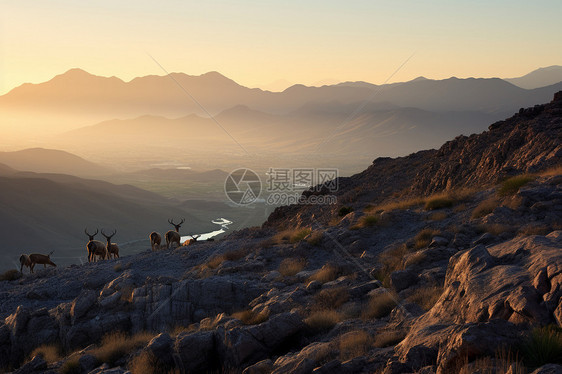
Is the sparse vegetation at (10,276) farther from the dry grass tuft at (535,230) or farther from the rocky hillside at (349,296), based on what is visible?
the dry grass tuft at (535,230)

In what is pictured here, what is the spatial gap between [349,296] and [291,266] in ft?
15.3

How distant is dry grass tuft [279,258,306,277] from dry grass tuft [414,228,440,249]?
3.92 meters

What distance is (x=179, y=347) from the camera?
9141mm

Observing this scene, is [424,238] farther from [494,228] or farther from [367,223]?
[367,223]

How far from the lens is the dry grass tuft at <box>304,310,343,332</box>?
32.5ft

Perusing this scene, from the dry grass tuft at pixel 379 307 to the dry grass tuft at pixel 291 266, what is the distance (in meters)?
5.15

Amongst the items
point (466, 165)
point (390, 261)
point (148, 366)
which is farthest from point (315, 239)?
point (466, 165)

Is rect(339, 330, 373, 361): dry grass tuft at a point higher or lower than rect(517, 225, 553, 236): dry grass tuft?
lower

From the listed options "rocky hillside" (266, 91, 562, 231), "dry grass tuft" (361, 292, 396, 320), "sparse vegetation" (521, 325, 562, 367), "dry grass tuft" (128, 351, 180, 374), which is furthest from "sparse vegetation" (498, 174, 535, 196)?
"dry grass tuft" (128, 351, 180, 374)

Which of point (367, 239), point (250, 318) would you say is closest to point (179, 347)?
point (250, 318)

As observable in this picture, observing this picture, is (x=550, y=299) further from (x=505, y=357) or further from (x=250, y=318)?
(x=250, y=318)

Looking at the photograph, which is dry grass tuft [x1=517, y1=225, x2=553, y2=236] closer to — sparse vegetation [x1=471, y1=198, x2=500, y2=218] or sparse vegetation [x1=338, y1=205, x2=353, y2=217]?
sparse vegetation [x1=471, y1=198, x2=500, y2=218]

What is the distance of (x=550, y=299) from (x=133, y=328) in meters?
11.2

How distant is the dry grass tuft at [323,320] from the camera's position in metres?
9.90
